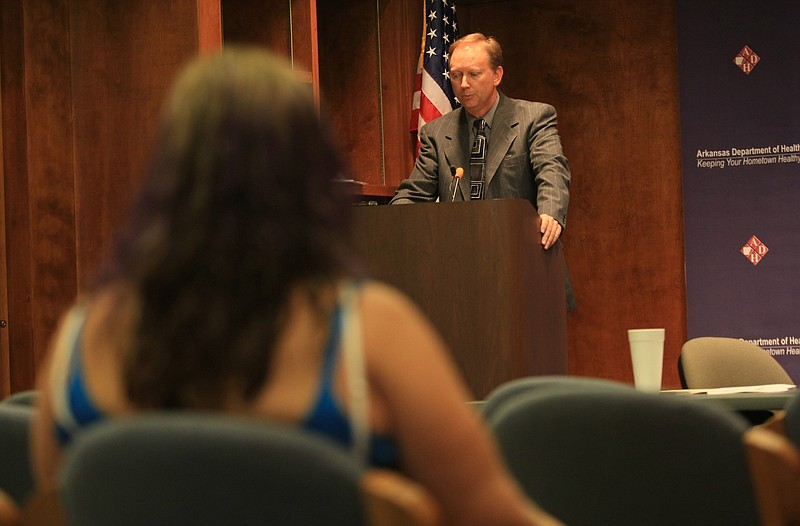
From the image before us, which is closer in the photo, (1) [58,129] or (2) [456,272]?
(2) [456,272]

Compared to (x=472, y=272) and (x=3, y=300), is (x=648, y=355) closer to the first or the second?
(x=472, y=272)

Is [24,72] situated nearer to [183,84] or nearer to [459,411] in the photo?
[183,84]

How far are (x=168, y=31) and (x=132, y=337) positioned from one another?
3.64 metres

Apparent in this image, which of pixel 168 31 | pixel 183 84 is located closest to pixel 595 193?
pixel 168 31

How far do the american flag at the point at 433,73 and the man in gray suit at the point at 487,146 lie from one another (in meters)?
1.39

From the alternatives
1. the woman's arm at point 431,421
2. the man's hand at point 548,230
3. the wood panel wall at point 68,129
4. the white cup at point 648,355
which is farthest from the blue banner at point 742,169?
the woman's arm at point 431,421

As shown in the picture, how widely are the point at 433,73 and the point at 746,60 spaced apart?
6.52 feet

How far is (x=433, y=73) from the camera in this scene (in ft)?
20.8

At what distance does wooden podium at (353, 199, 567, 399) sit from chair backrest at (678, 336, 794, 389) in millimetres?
501

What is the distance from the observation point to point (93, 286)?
4.19 feet

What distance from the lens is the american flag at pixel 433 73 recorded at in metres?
6.30


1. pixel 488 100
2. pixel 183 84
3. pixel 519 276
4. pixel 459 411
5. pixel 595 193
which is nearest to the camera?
pixel 459 411

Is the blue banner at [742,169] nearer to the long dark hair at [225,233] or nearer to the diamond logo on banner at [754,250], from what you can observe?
the diamond logo on banner at [754,250]

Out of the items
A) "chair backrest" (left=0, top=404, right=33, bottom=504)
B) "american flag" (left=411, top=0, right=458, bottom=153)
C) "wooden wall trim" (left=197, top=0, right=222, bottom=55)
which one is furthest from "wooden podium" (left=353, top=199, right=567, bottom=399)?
"american flag" (left=411, top=0, right=458, bottom=153)
